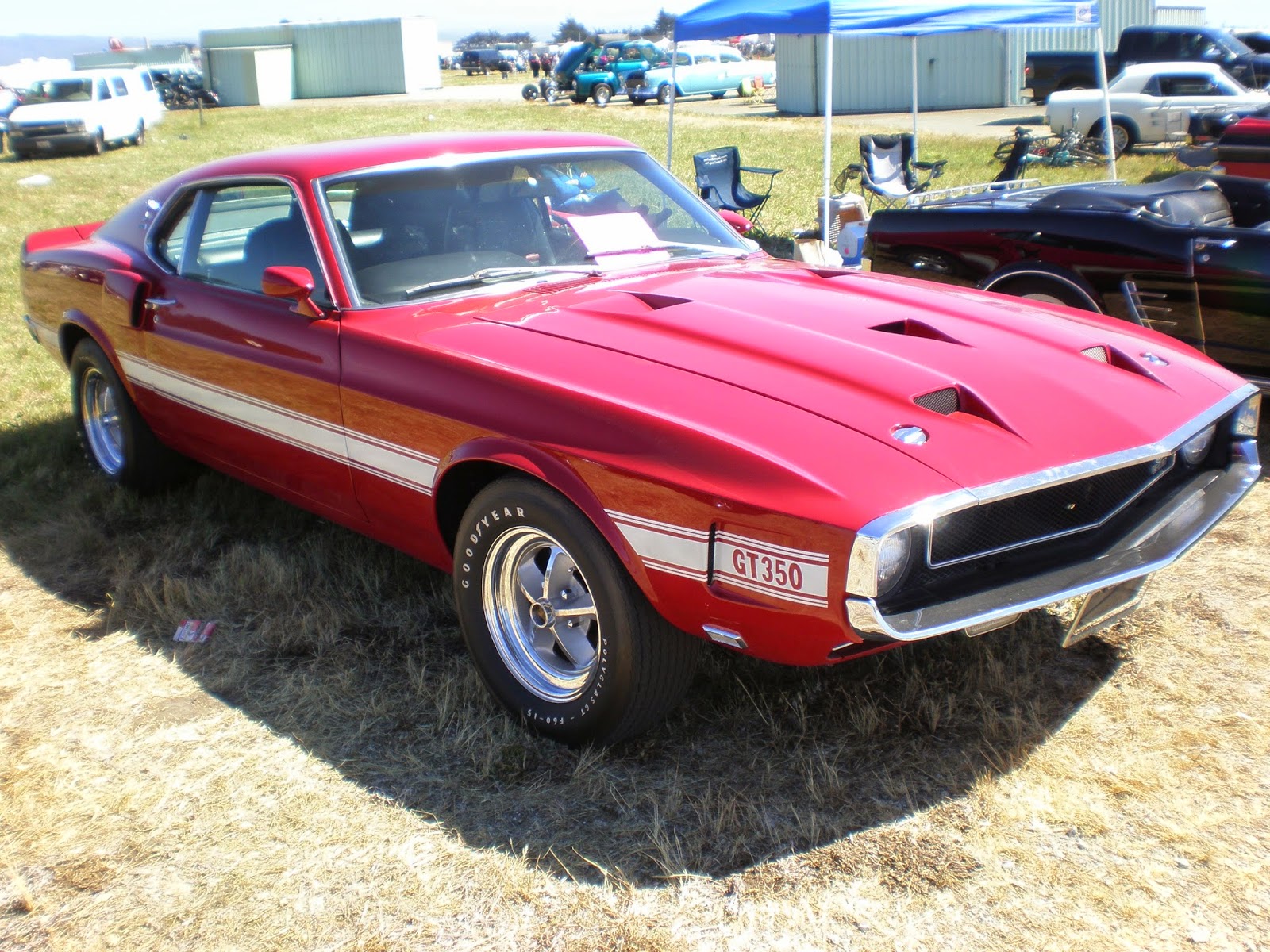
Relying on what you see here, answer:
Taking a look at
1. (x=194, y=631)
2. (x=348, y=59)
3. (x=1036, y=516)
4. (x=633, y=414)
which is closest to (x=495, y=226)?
(x=633, y=414)

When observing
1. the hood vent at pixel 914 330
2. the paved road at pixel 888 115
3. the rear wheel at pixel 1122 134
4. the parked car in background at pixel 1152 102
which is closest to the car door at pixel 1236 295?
the hood vent at pixel 914 330

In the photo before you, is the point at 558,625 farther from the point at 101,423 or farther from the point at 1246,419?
the point at 101,423

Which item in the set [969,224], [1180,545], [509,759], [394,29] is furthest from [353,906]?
[394,29]

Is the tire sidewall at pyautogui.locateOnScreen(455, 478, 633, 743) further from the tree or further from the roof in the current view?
the tree

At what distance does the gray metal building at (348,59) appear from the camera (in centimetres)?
4231

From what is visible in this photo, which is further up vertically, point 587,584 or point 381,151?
point 381,151

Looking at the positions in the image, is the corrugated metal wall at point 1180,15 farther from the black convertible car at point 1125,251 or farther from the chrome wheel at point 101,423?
the chrome wheel at point 101,423

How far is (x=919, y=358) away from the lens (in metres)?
2.85

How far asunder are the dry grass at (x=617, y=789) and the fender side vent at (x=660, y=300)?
1000 mm

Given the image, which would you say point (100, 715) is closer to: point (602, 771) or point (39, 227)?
point (602, 771)

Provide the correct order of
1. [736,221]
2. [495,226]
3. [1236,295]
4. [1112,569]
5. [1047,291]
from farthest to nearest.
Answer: [1047,291]
[1236,295]
[736,221]
[495,226]
[1112,569]

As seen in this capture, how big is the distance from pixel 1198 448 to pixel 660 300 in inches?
58.2

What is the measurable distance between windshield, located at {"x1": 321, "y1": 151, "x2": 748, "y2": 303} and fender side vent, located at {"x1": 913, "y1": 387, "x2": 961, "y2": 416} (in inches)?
53.0

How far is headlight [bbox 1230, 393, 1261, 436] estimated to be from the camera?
3096mm
